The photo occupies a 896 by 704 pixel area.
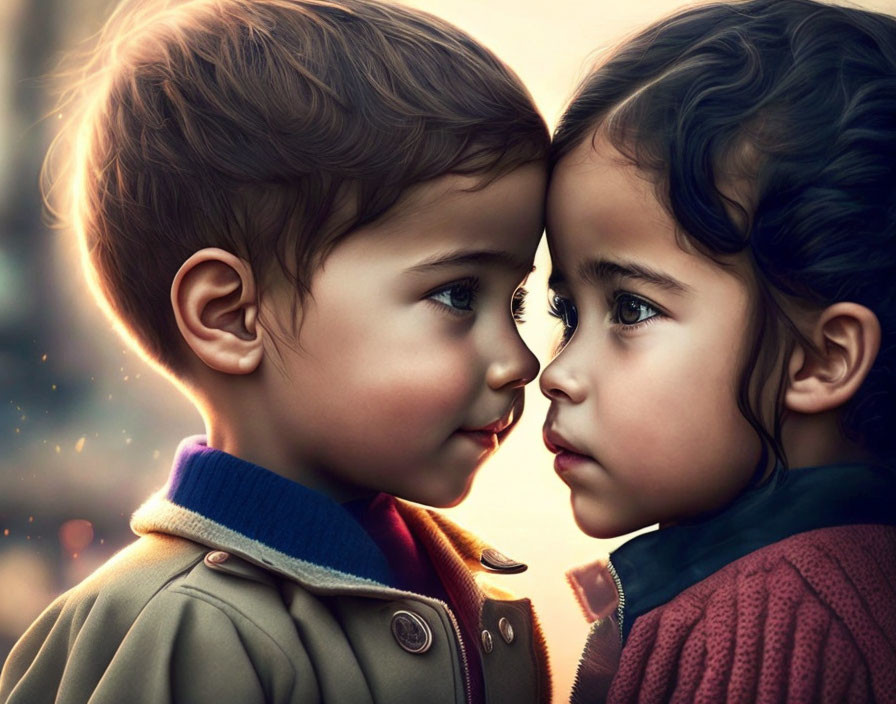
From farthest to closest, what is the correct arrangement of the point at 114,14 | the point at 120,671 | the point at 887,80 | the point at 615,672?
the point at 114,14 < the point at 615,672 < the point at 887,80 < the point at 120,671

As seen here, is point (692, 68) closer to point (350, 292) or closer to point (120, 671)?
point (350, 292)

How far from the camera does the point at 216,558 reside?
112cm

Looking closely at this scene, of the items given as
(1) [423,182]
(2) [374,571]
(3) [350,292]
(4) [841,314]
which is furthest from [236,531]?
(4) [841,314]

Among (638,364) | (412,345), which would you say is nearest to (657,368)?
(638,364)

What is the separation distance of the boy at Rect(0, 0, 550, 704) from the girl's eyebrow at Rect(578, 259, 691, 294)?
0.32 ft

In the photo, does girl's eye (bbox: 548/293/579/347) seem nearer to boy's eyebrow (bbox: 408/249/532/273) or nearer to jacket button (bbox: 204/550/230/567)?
boy's eyebrow (bbox: 408/249/532/273)

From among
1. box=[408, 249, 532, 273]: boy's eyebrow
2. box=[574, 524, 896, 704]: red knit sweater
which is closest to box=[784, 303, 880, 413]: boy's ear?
box=[574, 524, 896, 704]: red knit sweater

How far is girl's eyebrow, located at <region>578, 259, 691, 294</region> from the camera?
116 cm

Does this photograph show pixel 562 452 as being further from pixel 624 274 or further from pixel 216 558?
pixel 216 558

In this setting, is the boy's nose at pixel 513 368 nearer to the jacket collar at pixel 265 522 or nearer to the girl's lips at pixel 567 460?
the girl's lips at pixel 567 460

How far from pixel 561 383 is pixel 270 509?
1.22ft

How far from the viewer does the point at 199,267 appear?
119cm

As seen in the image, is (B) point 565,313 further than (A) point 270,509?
Yes

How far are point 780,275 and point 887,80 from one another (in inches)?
10.0
